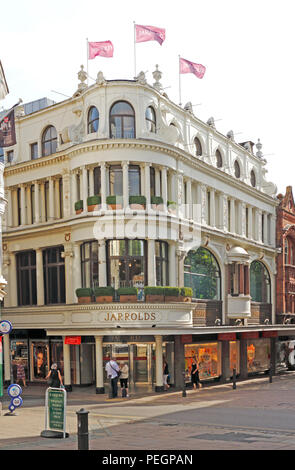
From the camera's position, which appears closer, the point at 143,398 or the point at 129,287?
the point at 143,398

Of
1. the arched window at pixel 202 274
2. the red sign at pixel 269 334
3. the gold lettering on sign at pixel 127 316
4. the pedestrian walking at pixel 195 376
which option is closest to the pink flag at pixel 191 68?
the arched window at pixel 202 274

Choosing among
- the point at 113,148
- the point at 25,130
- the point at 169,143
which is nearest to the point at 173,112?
the point at 169,143

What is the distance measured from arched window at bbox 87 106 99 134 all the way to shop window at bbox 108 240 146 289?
6062mm

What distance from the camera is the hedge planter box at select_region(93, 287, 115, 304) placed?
30859 millimetres

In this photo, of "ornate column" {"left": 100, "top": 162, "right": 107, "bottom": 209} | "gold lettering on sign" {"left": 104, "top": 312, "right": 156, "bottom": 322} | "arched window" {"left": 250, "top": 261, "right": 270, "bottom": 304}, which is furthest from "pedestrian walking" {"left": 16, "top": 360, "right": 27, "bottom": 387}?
"arched window" {"left": 250, "top": 261, "right": 270, "bottom": 304}

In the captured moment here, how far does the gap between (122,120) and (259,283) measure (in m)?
18.4

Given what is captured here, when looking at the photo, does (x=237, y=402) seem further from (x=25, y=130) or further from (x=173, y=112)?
(x=25, y=130)

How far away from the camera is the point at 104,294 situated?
1219 inches

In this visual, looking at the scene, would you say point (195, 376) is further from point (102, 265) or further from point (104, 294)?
point (102, 265)

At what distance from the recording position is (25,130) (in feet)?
125

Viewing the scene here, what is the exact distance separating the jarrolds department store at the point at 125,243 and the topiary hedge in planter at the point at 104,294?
0.06 m

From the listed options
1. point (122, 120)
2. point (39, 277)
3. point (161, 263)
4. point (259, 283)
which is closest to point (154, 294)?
point (161, 263)

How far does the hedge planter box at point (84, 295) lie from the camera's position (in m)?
31.8
